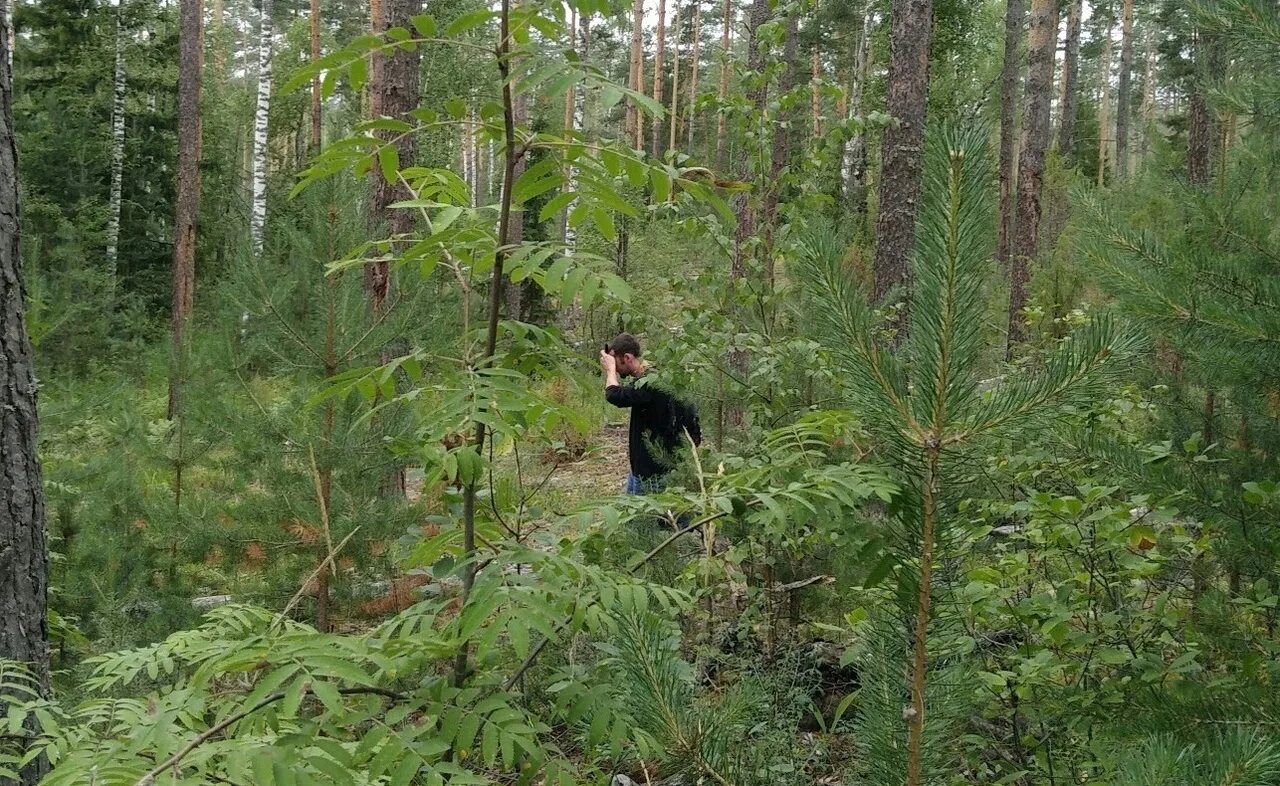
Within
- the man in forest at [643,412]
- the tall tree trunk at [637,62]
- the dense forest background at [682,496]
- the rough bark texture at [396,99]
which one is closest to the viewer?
the dense forest background at [682,496]

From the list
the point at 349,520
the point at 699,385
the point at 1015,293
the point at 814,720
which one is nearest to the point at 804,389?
the point at 699,385

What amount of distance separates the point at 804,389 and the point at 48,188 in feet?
56.5

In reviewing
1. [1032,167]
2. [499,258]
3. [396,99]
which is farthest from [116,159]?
[499,258]

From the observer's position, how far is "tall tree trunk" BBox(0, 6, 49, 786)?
9.34 feet

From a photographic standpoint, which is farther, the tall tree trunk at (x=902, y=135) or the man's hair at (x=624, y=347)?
the tall tree trunk at (x=902, y=135)

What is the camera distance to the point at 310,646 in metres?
1.35

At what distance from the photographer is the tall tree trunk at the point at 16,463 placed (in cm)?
285

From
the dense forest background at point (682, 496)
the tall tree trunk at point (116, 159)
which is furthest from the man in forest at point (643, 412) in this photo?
the tall tree trunk at point (116, 159)

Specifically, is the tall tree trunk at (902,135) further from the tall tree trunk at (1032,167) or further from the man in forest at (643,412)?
the tall tree trunk at (1032,167)

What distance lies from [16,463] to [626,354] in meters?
3.83

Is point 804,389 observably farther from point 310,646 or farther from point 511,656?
point 310,646

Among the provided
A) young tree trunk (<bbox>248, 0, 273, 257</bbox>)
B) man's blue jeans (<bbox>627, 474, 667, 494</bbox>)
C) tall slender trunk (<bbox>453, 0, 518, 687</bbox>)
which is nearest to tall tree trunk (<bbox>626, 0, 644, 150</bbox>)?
young tree trunk (<bbox>248, 0, 273, 257</bbox>)

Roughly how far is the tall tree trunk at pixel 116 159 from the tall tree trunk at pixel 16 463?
50.3 feet

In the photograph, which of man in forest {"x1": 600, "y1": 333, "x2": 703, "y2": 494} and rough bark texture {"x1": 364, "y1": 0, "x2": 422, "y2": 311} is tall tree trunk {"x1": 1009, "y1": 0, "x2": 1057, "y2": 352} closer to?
man in forest {"x1": 600, "y1": 333, "x2": 703, "y2": 494}
